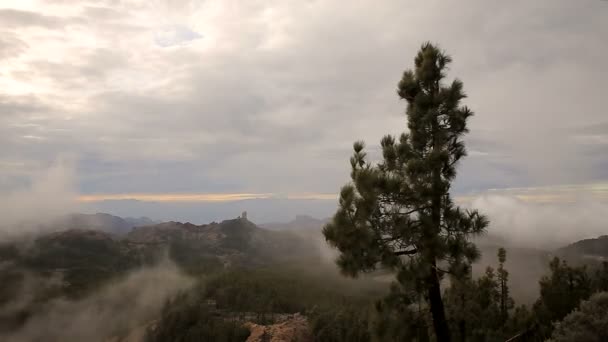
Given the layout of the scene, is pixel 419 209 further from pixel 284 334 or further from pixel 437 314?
pixel 284 334

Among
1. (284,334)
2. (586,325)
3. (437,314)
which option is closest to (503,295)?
(586,325)

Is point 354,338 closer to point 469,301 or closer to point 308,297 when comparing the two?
point 469,301

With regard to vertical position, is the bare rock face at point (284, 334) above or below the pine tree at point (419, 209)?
below

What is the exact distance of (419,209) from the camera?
15.1 metres

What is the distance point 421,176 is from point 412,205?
1243mm

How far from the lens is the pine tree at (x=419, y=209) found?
48.0ft

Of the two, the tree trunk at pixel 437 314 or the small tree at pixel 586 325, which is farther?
the small tree at pixel 586 325

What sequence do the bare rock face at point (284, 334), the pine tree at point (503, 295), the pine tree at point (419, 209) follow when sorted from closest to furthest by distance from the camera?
the pine tree at point (419, 209)
the pine tree at point (503, 295)
the bare rock face at point (284, 334)

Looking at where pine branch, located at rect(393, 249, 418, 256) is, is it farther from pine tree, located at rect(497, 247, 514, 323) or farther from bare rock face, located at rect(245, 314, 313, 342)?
bare rock face, located at rect(245, 314, 313, 342)

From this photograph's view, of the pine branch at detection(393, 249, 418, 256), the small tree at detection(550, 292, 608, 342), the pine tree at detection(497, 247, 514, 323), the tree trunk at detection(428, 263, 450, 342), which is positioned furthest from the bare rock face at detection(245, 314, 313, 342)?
the pine branch at detection(393, 249, 418, 256)

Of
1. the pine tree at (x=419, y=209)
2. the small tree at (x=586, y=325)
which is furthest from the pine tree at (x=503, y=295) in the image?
the pine tree at (x=419, y=209)

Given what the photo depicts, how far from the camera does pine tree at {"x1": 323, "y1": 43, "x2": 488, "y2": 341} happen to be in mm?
14641

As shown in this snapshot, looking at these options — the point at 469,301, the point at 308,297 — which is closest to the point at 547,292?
the point at 469,301

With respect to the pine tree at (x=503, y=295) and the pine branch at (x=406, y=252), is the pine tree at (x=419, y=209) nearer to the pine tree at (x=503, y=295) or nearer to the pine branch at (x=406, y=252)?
the pine branch at (x=406, y=252)
